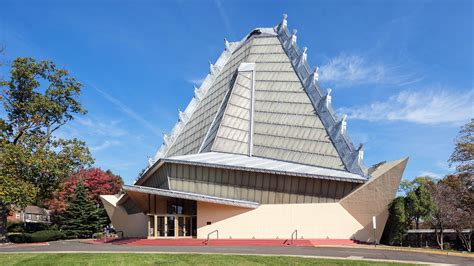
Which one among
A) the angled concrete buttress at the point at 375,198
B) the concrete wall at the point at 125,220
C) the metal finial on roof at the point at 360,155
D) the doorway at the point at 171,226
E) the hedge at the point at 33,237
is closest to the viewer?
the angled concrete buttress at the point at 375,198

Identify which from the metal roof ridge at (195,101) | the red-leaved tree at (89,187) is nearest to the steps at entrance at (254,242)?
the metal roof ridge at (195,101)

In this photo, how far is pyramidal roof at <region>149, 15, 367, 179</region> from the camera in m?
39.2

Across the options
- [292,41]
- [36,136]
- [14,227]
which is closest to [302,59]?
[292,41]

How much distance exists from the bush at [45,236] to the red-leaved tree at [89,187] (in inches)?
693

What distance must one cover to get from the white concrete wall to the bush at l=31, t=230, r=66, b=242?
20.4 meters

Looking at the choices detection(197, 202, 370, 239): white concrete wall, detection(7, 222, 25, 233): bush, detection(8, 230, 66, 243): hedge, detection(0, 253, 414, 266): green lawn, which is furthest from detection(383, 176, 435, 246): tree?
detection(7, 222, 25, 233): bush

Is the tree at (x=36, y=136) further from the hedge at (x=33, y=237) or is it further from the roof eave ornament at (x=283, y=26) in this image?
the roof eave ornament at (x=283, y=26)

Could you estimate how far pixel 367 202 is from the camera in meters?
33.9

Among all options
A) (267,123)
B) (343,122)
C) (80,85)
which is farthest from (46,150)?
(343,122)

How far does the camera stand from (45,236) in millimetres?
48500

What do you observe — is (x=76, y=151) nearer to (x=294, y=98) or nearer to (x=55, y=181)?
(x=55, y=181)

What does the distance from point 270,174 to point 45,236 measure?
28.3 m

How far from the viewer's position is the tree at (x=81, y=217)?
63500 millimetres

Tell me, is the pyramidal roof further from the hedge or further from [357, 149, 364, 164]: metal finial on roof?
the hedge
